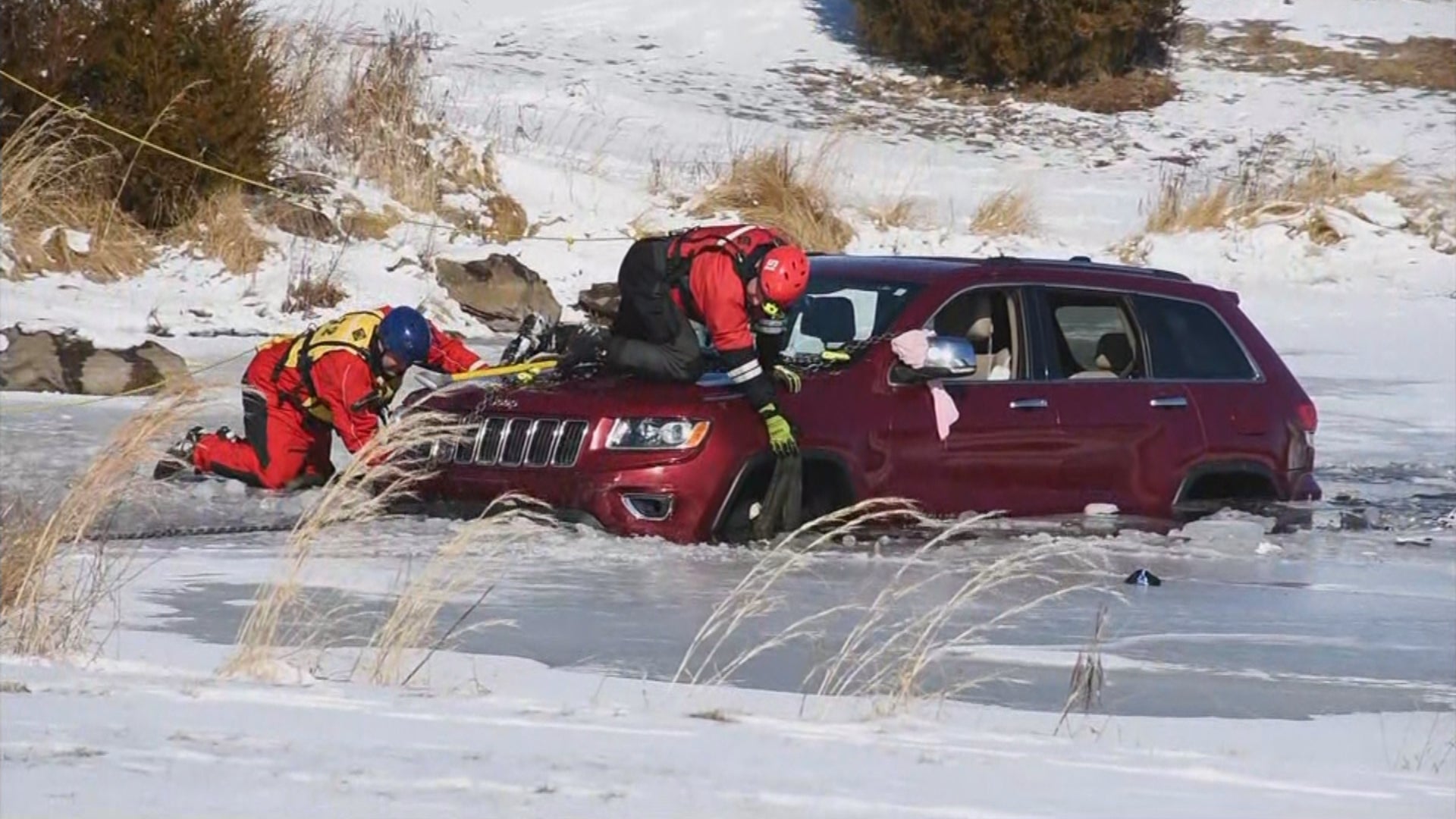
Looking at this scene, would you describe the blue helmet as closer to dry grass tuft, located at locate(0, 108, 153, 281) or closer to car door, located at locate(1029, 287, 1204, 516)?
car door, located at locate(1029, 287, 1204, 516)

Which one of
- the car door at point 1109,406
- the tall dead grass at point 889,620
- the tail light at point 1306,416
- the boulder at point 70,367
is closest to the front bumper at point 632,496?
the tall dead grass at point 889,620

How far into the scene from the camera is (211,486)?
11.0 metres

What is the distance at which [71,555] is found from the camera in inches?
280

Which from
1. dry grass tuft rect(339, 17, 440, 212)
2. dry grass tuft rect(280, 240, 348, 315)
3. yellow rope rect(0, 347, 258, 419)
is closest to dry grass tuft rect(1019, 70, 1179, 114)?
dry grass tuft rect(339, 17, 440, 212)

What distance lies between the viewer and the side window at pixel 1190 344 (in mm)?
10898

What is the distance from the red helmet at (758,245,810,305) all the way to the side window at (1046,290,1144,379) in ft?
4.72

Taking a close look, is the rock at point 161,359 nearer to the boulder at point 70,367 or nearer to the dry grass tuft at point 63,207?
the boulder at point 70,367

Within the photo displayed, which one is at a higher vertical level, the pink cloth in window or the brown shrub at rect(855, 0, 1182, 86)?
the pink cloth in window

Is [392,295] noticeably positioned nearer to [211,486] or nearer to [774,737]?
[211,486]

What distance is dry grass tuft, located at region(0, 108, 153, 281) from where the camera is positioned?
17.5 m

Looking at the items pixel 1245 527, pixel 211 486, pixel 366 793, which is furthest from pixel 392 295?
pixel 366 793

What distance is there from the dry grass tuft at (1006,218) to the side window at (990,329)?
11657 millimetres

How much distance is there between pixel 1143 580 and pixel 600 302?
921 cm

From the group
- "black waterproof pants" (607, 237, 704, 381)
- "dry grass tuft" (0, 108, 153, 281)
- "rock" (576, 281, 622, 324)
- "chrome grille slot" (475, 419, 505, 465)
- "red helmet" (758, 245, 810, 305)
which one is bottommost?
"rock" (576, 281, 622, 324)
